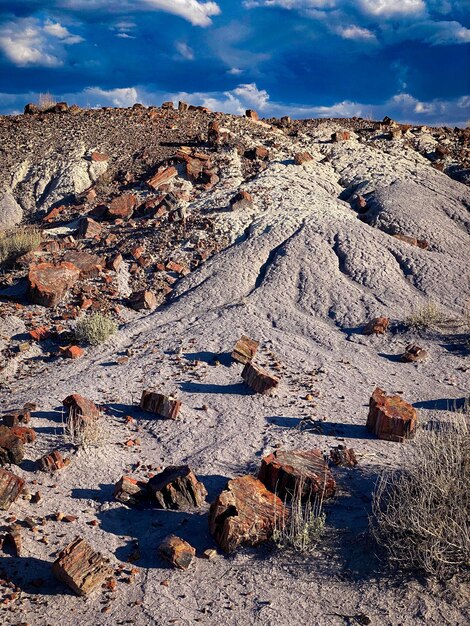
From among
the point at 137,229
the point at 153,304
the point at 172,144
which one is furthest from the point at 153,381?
the point at 172,144

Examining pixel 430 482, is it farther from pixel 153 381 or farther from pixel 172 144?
pixel 172 144

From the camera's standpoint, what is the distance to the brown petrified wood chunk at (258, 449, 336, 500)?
18.1ft

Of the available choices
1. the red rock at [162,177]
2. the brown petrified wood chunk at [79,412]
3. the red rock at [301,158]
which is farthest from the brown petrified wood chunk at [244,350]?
the red rock at [301,158]

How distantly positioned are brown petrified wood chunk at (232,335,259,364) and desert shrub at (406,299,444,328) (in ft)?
10.8

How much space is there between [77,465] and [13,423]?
1.23 meters

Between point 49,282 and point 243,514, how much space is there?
738cm

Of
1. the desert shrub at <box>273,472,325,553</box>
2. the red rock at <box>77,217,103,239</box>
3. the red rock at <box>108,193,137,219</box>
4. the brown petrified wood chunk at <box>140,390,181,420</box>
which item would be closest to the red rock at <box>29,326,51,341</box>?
the brown petrified wood chunk at <box>140,390,181,420</box>

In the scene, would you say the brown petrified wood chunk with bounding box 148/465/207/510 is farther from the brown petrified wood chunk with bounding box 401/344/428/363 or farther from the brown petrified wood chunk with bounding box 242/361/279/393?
the brown petrified wood chunk with bounding box 401/344/428/363

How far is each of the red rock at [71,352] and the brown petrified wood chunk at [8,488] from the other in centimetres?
401

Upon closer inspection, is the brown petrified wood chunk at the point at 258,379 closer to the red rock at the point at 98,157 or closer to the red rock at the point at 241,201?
the red rock at the point at 241,201

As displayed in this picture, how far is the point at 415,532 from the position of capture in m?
4.53

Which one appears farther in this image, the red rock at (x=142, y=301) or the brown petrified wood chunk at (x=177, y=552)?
the red rock at (x=142, y=301)

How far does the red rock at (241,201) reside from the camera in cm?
1401

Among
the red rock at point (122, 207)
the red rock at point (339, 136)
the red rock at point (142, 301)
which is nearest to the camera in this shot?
the red rock at point (142, 301)
